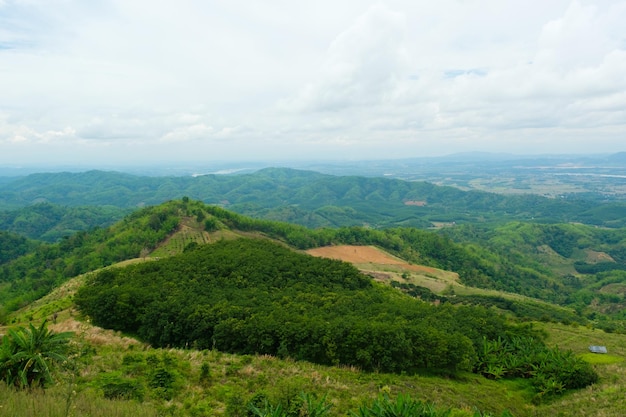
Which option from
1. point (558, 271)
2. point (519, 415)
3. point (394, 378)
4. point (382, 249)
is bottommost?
point (558, 271)

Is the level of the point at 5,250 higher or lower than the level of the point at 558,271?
higher

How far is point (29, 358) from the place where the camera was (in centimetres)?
1775

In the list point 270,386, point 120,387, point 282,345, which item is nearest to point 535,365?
point 282,345

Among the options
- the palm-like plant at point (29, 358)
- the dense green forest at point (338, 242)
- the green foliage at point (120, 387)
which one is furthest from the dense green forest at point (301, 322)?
the dense green forest at point (338, 242)

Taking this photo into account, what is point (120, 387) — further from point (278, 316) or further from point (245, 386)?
point (278, 316)

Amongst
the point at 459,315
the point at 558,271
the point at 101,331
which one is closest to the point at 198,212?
the point at 101,331

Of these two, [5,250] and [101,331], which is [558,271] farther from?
[5,250]

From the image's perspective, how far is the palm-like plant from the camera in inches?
680

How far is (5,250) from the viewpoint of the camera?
146 m

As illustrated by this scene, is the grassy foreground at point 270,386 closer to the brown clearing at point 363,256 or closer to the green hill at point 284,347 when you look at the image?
the green hill at point 284,347

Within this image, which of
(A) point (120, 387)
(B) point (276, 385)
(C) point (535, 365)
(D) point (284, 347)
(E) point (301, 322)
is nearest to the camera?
(A) point (120, 387)

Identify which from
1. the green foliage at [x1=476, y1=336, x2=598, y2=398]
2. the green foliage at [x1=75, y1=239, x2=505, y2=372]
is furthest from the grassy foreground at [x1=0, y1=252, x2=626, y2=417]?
the green foliage at [x1=75, y1=239, x2=505, y2=372]

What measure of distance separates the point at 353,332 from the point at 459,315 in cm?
2187

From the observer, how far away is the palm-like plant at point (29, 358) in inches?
680
